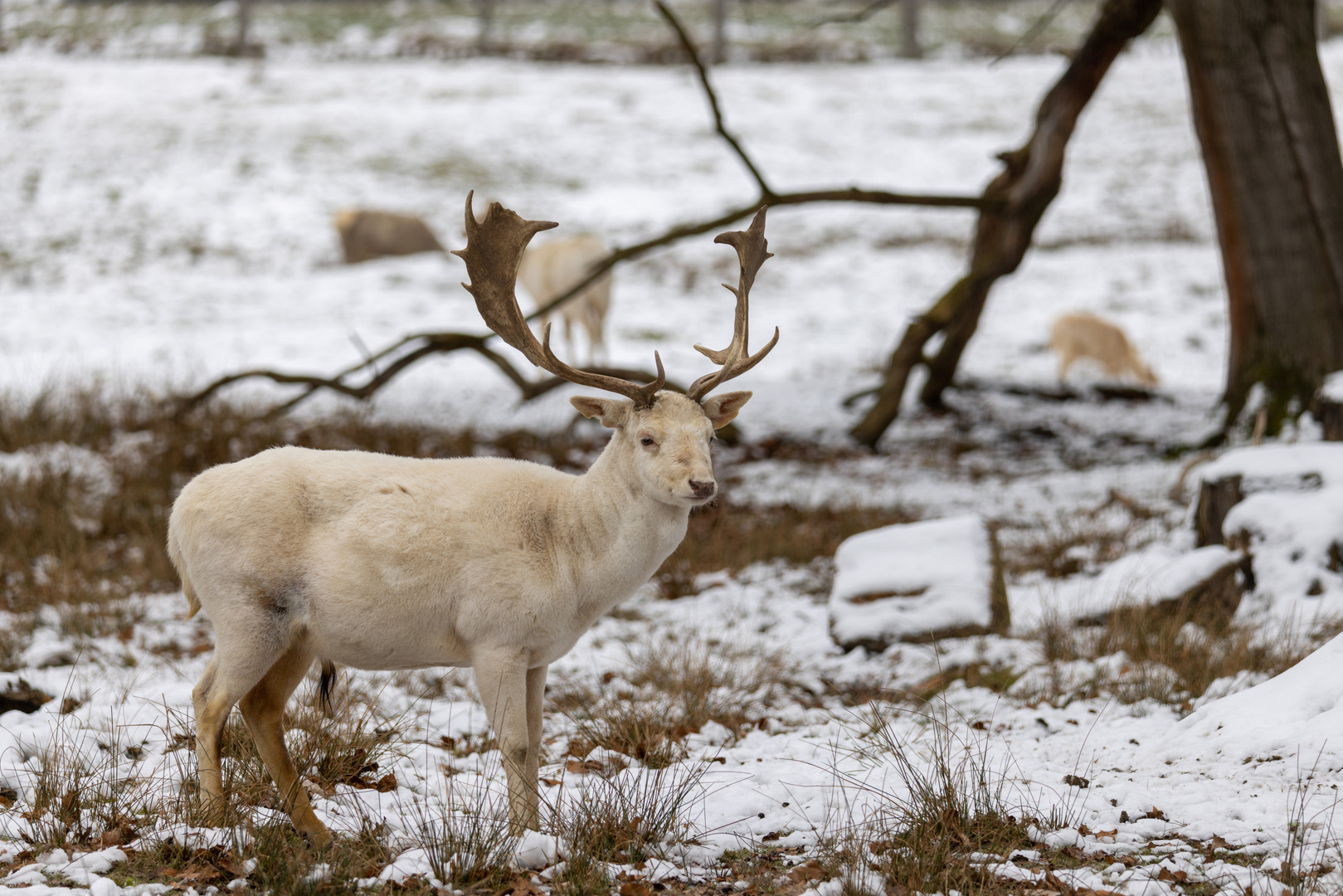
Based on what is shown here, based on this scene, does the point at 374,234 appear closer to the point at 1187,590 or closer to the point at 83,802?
the point at 1187,590

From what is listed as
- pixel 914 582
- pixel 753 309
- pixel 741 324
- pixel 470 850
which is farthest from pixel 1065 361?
pixel 470 850

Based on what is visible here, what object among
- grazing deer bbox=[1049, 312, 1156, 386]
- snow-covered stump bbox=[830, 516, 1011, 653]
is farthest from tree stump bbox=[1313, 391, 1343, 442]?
grazing deer bbox=[1049, 312, 1156, 386]

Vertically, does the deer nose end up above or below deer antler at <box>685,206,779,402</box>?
below

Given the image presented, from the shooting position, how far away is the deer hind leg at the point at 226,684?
3.81 m

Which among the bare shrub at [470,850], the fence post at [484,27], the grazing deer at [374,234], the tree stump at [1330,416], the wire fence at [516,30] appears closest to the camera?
the bare shrub at [470,850]

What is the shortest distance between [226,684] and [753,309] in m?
16.0

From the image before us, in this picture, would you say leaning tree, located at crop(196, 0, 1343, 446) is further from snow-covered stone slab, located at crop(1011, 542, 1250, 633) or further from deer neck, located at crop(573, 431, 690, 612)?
deer neck, located at crop(573, 431, 690, 612)

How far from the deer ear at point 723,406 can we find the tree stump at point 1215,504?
403 centimetres

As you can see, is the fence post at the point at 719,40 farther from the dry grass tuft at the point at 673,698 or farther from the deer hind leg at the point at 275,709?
the deer hind leg at the point at 275,709

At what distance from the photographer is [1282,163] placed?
8.96 meters

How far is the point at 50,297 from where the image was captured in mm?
17703

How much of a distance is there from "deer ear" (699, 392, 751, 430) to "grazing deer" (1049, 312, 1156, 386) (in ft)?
38.5

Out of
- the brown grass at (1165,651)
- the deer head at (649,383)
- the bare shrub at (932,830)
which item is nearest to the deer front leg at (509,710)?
the deer head at (649,383)

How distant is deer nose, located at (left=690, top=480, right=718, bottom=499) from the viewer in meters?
3.83
